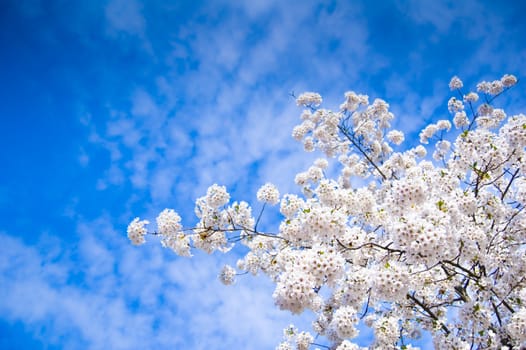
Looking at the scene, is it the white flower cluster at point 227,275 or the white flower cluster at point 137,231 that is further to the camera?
the white flower cluster at point 227,275

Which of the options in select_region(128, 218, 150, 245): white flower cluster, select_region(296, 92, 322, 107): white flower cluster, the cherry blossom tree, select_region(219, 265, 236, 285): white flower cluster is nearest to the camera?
the cherry blossom tree

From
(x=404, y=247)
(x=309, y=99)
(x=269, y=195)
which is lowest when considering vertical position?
(x=404, y=247)

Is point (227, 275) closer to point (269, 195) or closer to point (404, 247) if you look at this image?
point (269, 195)

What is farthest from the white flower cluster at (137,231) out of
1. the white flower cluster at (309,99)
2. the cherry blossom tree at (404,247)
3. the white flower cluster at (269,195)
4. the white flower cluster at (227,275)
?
the white flower cluster at (309,99)

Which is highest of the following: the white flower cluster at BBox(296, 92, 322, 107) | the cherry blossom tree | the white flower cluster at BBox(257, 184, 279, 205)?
the white flower cluster at BBox(296, 92, 322, 107)

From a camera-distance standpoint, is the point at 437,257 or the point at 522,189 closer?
the point at 437,257

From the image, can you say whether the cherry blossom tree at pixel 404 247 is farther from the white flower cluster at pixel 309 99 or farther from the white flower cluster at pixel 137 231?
the white flower cluster at pixel 309 99

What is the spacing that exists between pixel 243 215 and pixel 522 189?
719 centimetres

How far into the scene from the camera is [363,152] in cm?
1569

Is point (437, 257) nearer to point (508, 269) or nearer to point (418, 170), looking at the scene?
point (418, 170)

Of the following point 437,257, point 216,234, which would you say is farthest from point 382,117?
point 437,257

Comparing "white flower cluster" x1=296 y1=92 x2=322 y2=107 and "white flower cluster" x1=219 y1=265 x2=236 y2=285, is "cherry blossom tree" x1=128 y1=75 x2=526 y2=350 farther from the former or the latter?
"white flower cluster" x1=296 y1=92 x2=322 y2=107

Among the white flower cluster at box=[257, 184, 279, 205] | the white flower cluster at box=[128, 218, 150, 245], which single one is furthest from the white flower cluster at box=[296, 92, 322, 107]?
the white flower cluster at box=[128, 218, 150, 245]

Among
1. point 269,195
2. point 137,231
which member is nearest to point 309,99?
point 269,195
